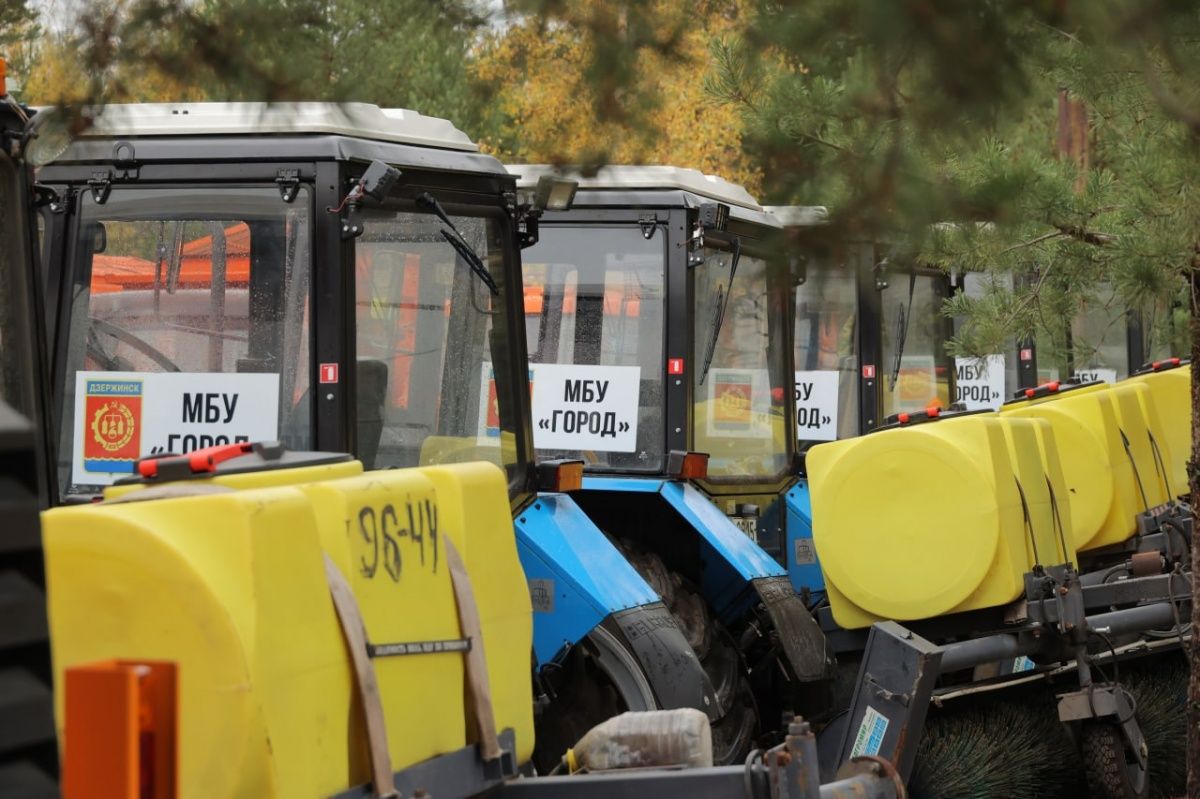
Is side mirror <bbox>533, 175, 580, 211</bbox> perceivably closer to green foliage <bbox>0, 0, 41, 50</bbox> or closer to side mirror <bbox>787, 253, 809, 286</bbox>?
side mirror <bbox>787, 253, 809, 286</bbox>

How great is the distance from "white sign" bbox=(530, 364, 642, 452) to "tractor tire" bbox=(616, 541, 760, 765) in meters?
0.46

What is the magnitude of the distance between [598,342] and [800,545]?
183 centimetres

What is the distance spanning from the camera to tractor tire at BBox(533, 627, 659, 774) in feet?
A: 20.3

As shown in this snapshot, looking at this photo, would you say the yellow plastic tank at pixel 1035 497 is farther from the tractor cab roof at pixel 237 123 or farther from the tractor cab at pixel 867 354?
the tractor cab roof at pixel 237 123

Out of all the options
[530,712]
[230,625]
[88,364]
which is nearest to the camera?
[230,625]

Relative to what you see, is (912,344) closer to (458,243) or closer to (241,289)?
(458,243)

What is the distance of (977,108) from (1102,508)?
19.7 ft

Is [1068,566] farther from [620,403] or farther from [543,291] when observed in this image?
[543,291]

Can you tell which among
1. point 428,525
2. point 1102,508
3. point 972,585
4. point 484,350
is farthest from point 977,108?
point 1102,508

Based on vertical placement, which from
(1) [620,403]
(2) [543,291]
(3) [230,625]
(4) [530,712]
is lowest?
(4) [530,712]

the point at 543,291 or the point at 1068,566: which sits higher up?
the point at 543,291

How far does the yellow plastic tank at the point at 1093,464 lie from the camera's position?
29.1 ft

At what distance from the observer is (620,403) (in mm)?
7895

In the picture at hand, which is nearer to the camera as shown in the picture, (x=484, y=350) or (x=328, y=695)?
(x=328, y=695)
